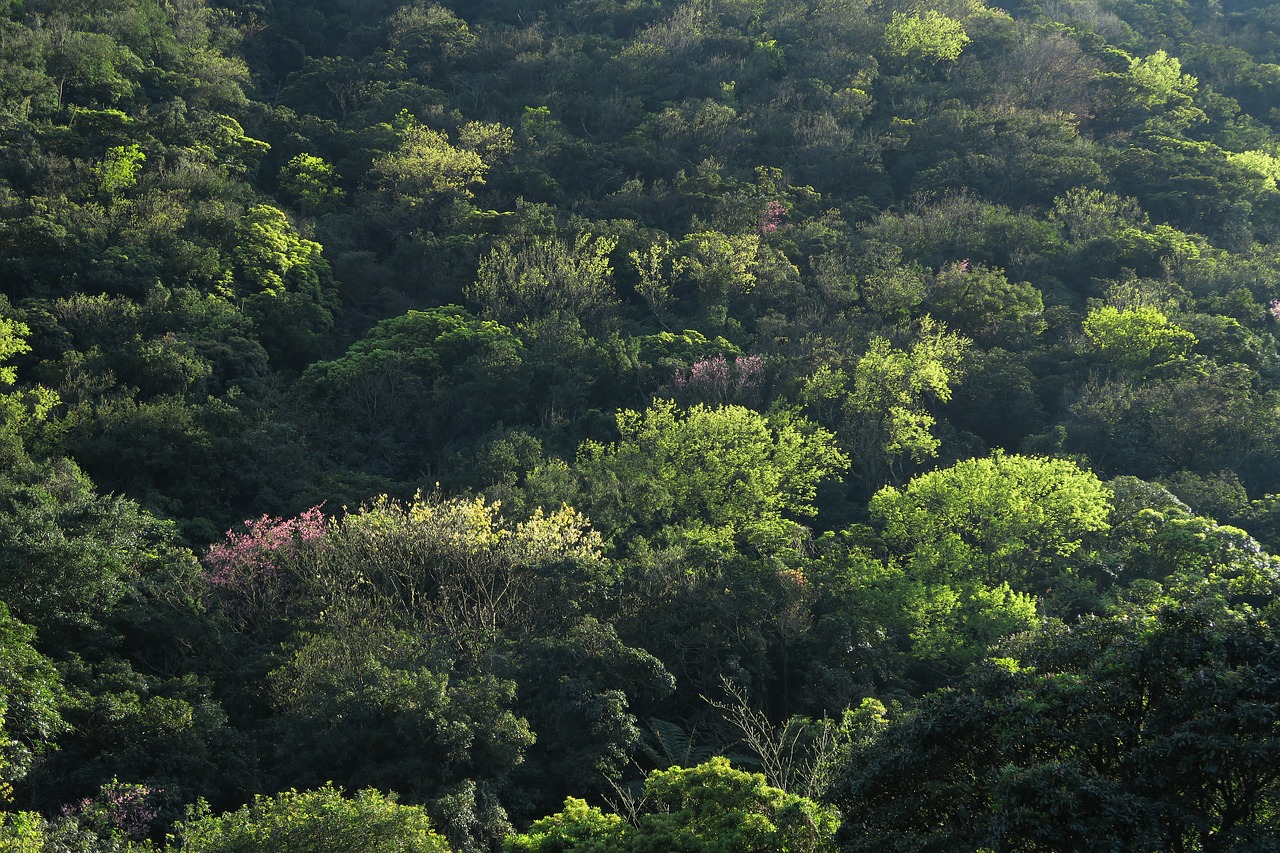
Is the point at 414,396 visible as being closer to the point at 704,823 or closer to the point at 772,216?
the point at 772,216

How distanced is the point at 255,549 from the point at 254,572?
76 cm

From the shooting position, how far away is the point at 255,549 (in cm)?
2856

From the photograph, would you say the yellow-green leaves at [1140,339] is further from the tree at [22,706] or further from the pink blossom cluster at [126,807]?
the tree at [22,706]

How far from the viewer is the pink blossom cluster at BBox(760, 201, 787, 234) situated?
52.9m

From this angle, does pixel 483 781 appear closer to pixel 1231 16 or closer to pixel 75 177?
pixel 75 177

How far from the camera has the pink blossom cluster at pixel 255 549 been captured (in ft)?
91.9

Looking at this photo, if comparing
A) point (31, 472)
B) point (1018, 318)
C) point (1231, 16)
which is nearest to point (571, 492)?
point (31, 472)

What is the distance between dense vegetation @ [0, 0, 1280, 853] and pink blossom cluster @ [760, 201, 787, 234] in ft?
0.76

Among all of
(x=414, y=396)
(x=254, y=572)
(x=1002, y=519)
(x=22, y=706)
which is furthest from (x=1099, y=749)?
(x=414, y=396)

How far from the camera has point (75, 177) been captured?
4509 centimetres

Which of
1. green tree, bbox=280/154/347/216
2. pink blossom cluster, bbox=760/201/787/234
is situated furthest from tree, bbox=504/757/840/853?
green tree, bbox=280/154/347/216

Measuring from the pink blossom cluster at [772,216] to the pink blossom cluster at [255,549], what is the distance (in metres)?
29.3

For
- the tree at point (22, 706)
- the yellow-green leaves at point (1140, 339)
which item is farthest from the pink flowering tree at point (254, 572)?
the yellow-green leaves at point (1140, 339)

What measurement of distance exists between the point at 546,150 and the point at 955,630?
37038mm
